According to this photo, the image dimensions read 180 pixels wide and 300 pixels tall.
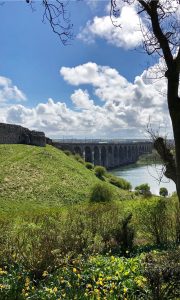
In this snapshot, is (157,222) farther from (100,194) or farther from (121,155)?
(121,155)

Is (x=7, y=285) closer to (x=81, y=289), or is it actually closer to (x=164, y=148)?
(x=81, y=289)

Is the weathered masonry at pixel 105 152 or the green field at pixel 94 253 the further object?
the weathered masonry at pixel 105 152

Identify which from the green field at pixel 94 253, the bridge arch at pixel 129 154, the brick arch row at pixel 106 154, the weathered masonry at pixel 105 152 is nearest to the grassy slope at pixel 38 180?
the green field at pixel 94 253

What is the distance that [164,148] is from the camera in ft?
32.2

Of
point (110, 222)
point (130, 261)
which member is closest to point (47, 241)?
point (130, 261)

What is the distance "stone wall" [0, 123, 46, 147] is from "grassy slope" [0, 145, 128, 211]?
16.1 feet

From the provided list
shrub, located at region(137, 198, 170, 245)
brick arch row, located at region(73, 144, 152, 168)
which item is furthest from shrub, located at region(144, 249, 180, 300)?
brick arch row, located at region(73, 144, 152, 168)

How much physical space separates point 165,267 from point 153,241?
975cm

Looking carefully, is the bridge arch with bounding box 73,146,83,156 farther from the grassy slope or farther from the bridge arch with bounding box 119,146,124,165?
the grassy slope

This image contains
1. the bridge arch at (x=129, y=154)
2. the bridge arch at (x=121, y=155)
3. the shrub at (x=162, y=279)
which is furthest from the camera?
the bridge arch at (x=129, y=154)

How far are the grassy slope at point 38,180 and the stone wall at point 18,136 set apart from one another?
4905mm

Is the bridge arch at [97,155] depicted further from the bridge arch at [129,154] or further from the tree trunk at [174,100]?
the tree trunk at [174,100]

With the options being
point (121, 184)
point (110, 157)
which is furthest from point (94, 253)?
point (110, 157)

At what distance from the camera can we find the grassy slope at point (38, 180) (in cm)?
4625
